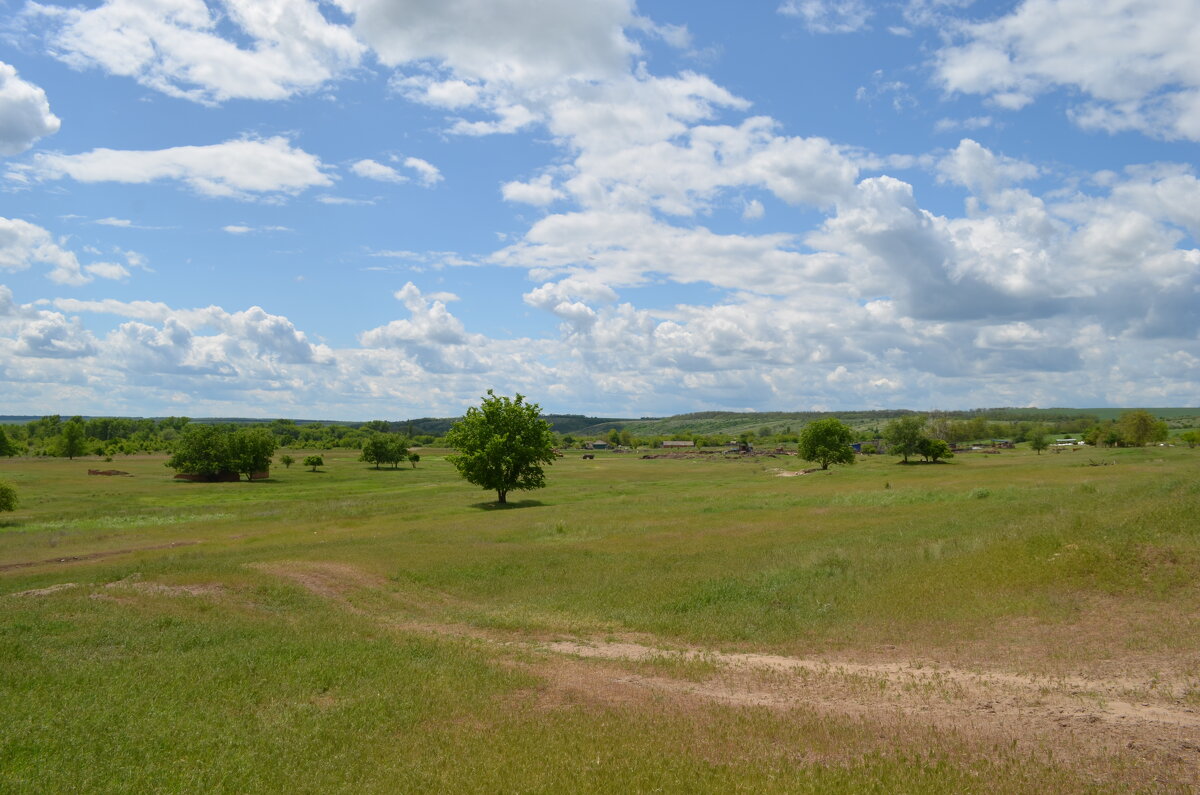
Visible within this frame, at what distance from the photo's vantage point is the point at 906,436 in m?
105

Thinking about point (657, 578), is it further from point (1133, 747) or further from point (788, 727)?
point (1133, 747)

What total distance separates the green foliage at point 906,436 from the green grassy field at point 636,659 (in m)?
66.3

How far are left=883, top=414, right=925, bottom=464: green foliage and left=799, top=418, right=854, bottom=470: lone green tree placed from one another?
6934 mm

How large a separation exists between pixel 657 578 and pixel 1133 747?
1880cm

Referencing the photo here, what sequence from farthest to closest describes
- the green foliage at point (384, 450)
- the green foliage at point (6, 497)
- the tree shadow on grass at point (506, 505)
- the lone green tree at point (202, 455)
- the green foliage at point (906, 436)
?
1. the green foliage at point (384, 450)
2. the lone green tree at point (202, 455)
3. the green foliage at point (906, 436)
4. the tree shadow on grass at point (506, 505)
5. the green foliage at point (6, 497)

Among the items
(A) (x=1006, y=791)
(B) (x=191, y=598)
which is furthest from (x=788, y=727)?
(B) (x=191, y=598)

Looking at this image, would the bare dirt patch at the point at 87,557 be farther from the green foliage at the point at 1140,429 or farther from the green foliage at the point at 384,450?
the green foliage at the point at 1140,429

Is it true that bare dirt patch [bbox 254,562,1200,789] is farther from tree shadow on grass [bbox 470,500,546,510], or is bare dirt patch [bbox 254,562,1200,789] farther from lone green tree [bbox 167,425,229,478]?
lone green tree [bbox 167,425,229,478]

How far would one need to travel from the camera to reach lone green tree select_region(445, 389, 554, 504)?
6425cm

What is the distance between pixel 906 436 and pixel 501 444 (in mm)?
67611

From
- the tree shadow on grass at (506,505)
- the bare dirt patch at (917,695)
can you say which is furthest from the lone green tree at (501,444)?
the bare dirt patch at (917,695)

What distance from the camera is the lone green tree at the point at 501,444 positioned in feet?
211

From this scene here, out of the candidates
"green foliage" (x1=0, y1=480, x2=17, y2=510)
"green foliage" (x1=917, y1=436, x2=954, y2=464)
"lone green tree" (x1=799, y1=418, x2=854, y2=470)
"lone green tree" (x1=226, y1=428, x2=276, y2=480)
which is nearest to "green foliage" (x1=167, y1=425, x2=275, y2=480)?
"lone green tree" (x1=226, y1=428, x2=276, y2=480)

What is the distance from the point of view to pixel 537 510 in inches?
2239
